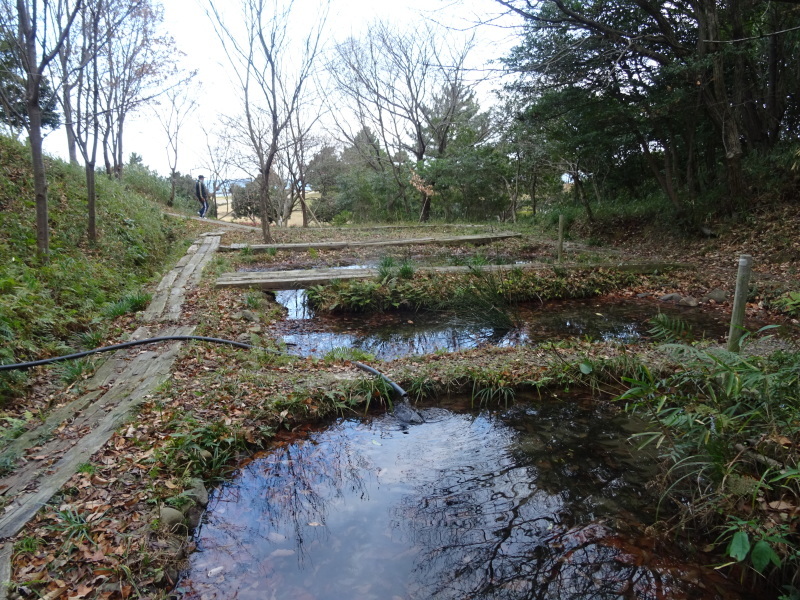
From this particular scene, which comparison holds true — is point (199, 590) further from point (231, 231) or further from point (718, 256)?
point (231, 231)

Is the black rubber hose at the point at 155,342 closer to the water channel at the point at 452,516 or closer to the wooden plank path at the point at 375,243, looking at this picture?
the water channel at the point at 452,516

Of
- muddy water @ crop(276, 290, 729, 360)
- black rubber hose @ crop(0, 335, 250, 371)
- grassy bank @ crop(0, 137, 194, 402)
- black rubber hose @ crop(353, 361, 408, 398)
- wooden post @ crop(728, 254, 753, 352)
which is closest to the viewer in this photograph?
wooden post @ crop(728, 254, 753, 352)

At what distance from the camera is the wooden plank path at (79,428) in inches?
89.8

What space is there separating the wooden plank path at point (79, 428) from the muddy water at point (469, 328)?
1.56 meters

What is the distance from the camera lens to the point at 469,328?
628cm

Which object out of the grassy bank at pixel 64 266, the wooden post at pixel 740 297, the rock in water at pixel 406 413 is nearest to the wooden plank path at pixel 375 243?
the grassy bank at pixel 64 266

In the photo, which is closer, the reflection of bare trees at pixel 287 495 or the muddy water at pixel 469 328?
the reflection of bare trees at pixel 287 495

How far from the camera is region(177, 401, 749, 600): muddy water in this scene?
2143mm

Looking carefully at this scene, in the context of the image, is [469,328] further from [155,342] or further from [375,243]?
[375,243]

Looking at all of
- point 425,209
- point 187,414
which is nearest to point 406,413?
point 187,414

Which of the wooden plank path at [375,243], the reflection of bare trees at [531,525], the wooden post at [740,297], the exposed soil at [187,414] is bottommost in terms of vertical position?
the reflection of bare trees at [531,525]

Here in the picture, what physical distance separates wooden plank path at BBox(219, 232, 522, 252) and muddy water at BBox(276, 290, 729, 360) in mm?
4097

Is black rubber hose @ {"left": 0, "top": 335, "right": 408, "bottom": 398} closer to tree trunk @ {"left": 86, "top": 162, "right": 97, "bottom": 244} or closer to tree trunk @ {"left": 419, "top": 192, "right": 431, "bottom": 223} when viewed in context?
tree trunk @ {"left": 86, "top": 162, "right": 97, "bottom": 244}

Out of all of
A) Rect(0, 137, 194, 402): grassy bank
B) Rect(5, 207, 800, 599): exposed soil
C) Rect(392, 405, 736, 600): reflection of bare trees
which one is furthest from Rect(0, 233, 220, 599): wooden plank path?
Rect(392, 405, 736, 600): reflection of bare trees
